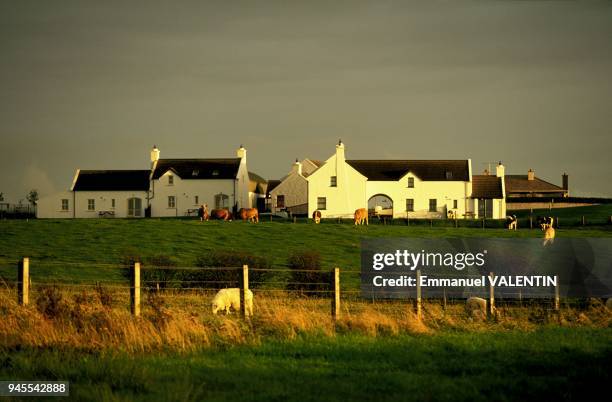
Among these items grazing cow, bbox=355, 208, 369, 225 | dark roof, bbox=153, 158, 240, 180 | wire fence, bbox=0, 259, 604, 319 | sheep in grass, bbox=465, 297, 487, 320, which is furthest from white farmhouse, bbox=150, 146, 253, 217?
sheep in grass, bbox=465, 297, 487, 320

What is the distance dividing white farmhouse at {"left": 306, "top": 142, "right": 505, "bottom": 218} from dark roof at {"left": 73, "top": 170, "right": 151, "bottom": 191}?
17685 millimetres

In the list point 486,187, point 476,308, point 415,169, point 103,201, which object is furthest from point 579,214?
point 476,308

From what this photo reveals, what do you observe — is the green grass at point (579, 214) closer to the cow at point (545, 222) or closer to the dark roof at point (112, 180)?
the cow at point (545, 222)

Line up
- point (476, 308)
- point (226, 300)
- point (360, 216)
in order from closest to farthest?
point (476, 308), point (226, 300), point (360, 216)

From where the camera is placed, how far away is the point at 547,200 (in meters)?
95.4

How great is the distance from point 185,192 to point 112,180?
7.80 meters

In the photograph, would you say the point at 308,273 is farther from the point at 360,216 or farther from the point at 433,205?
Result: the point at 433,205

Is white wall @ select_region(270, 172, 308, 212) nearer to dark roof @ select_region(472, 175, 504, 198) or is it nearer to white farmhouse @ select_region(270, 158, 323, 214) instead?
white farmhouse @ select_region(270, 158, 323, 214)

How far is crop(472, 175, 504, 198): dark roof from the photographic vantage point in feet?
243

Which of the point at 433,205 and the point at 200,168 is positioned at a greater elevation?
the point at 200,168

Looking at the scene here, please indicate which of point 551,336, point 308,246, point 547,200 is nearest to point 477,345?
point 551,336

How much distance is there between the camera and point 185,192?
3004 inches

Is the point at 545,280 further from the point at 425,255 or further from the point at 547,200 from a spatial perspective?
the point at 547,200

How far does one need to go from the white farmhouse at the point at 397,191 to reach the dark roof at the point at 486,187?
0.16m
